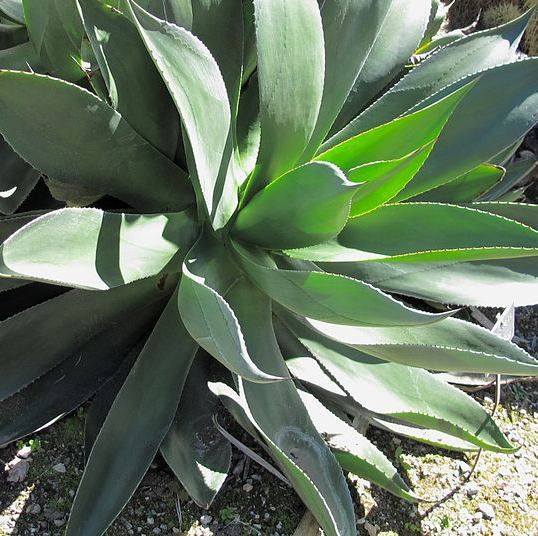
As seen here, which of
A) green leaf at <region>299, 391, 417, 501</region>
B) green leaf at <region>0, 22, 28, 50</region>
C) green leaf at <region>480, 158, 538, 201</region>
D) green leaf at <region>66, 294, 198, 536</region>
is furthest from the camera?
green leaf at <region>480, 158, 538, 201</region>

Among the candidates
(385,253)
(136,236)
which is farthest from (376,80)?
(136,236)

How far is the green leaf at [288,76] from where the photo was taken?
1.23 m

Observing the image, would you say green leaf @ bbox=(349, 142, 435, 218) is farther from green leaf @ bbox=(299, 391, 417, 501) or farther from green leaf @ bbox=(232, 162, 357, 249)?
green leaf @ bbox=(299, 391, 417, 501)

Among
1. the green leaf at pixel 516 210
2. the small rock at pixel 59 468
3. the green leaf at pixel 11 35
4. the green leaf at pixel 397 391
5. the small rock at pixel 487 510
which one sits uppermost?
the green leaf at pixel 11 35

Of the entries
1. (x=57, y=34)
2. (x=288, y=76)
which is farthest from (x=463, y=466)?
(x=57, y=34)

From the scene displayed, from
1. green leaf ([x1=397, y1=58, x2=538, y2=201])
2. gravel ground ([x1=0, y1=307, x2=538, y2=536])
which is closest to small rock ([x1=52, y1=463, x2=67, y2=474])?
gravel ground ([x1=0, y1=307, x2=538, y2=536])

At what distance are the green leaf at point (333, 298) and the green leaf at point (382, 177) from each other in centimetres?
16

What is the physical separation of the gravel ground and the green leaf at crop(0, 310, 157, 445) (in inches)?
4.3

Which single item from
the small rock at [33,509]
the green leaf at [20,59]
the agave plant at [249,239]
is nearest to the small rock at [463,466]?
the agave plant at [249,239]

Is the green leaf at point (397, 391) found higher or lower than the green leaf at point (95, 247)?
lower

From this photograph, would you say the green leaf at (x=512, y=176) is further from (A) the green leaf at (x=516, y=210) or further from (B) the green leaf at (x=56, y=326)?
(B) the green leaf at (x=56, y=326)

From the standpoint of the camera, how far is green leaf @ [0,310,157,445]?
1.31 meters

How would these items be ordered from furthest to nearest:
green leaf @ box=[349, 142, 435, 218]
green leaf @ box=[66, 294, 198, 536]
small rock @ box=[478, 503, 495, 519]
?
small rock @ box=[478, 503, 495, 519]
green leaf @ box=[66, 294, 198, 536]
green leaf @ box=[349, 142, 435, 218]

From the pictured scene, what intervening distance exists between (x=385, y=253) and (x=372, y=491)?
0.53 metres
